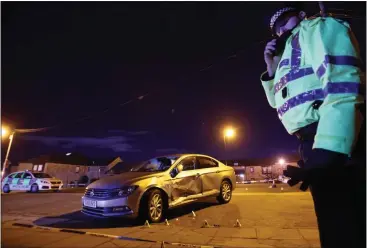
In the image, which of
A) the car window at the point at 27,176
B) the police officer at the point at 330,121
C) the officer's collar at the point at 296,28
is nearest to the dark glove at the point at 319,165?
the police officer at the point at 330,121

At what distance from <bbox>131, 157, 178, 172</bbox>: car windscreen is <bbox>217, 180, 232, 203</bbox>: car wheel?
5.92ft

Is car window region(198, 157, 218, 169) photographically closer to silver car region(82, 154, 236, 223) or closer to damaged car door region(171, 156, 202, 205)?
silver car region(82, 154, 236, 223)

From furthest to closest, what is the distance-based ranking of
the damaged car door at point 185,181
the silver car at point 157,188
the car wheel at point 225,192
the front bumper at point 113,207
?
1. the car wheel at point 225,192
2. the damaged car door at point 185,181
3. the silver car at point 157,188
4. the front bumper at point 113,207

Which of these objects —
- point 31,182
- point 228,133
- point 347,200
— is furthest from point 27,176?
point 347,200

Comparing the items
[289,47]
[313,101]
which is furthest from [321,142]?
[289,47]

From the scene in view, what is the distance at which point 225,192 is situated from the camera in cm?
799

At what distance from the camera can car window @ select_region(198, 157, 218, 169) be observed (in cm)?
767

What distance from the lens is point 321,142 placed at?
119 cm

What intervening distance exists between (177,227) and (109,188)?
1.72m

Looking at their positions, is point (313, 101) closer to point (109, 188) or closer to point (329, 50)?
point (329, 50)

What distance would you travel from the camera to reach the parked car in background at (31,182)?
17875 mm

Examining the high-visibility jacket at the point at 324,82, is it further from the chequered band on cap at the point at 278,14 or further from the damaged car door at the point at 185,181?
the damaged car door at the point at 185,181

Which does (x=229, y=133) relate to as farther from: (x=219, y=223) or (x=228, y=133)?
(x=219, y=223)

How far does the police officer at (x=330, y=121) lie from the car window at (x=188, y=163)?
Answer: 5.77 m
